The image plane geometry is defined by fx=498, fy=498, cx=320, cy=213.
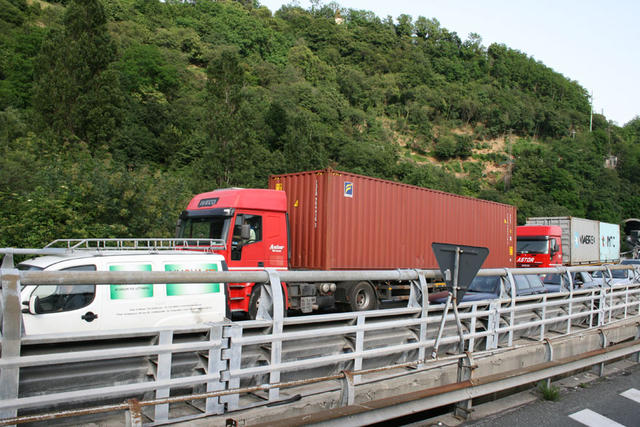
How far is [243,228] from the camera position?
11.0 metres

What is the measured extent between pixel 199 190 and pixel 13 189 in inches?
480

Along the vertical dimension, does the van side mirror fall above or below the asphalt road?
above

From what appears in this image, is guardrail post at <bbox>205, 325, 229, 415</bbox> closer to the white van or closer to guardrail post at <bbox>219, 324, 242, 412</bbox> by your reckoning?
guardrail post at <bbox>219, 324, 242, 412</bbox>

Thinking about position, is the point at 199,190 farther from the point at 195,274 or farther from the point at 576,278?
the point at 195,274

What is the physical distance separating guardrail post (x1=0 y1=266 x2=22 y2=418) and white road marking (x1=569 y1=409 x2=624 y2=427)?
20.5ft

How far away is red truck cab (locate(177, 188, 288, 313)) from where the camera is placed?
36.0ft

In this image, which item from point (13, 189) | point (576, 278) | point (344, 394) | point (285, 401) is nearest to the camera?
point (285, 401)

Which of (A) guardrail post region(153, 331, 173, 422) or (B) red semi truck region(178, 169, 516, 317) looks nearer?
(A) guardrail post region(153, 331, 173, 422)

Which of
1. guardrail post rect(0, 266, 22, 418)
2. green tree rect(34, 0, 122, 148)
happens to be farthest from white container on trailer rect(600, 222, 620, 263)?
guardrail post rect(0, 266, 22, 418)

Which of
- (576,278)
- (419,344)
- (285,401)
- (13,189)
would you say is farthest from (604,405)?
(13,189)

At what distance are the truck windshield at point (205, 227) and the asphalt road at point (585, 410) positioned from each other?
685 cm

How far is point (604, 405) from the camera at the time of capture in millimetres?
7062

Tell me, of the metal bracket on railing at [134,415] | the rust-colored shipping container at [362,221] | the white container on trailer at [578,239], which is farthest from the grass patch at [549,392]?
the white container on trailer at [578,239]

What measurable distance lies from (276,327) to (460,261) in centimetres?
235
